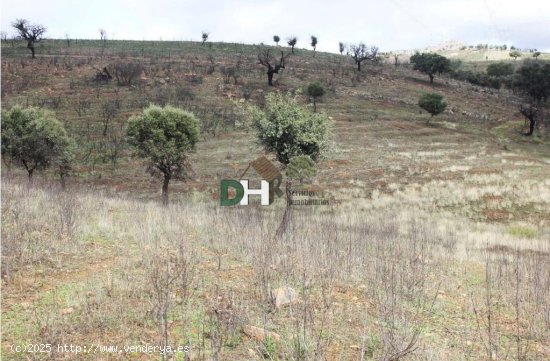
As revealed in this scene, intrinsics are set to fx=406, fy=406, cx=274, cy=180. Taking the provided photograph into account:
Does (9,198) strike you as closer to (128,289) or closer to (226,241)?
(226,241)

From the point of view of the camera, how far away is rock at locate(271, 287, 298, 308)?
19.6ft

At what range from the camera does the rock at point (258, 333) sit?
4.86m

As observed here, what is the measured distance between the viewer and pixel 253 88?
194 feet

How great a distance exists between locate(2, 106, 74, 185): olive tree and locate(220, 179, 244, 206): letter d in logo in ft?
34.5

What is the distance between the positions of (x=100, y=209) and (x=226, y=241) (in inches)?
218

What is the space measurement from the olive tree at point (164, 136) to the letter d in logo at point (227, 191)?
3838 mm

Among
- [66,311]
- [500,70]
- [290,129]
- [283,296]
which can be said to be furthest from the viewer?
[500,70]

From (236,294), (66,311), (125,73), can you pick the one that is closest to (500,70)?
(125,73)

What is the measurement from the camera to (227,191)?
94.4 feet

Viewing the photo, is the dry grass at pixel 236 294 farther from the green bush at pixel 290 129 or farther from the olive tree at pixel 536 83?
the olive tree at pixel 536 83

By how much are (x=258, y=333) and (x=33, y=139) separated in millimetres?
25286

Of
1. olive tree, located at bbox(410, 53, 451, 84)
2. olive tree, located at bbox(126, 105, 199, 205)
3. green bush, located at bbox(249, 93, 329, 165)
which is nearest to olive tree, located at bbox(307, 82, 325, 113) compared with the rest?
olive tree, located at bbox(410, 53, 451, 84)

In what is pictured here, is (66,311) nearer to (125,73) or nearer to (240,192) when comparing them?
(240,192)

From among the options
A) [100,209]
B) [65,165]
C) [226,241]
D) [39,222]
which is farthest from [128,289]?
[65,165]
